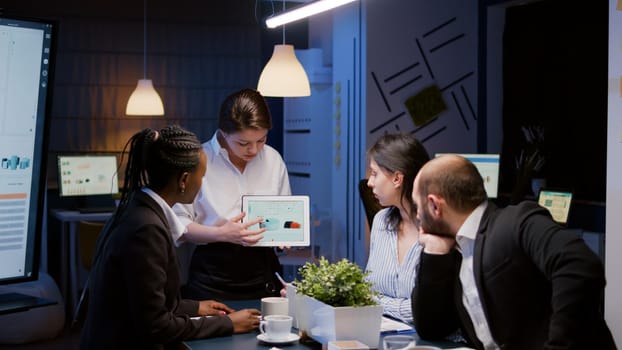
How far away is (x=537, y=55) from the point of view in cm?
682

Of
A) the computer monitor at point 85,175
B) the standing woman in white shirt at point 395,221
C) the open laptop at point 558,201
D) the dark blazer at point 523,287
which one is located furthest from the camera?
the computer monitor at point 85,175

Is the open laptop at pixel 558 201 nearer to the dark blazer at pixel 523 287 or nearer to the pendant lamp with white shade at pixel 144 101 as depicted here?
the dark blazer at pixel 523 287

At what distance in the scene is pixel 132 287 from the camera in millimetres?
2420

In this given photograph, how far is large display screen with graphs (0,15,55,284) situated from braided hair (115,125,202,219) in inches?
16.3

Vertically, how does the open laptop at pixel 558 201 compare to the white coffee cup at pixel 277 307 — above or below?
above

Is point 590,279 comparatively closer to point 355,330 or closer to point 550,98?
point 355,330

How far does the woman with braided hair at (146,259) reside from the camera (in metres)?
2.44

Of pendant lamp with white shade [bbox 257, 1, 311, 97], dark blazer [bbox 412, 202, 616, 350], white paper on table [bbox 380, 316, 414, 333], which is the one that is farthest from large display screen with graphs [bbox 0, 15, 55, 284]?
pendant lamp with white shade [bbox 257, 1, 311, 97]

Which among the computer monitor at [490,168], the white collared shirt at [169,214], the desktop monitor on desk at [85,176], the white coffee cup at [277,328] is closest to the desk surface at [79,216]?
the desktop monitor on desk at [85,176]

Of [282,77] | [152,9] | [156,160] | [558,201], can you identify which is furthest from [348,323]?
[152,9]

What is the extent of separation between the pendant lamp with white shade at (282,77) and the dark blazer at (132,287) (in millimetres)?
2702

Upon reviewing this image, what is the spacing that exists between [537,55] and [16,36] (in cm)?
493

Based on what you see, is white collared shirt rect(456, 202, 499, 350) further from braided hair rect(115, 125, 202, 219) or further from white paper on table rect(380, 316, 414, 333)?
braided hair rect(115, 125, 202, 219)

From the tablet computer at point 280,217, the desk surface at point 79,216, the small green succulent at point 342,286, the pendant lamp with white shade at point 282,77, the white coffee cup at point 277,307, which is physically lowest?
the white coffee cup at point 277,307
